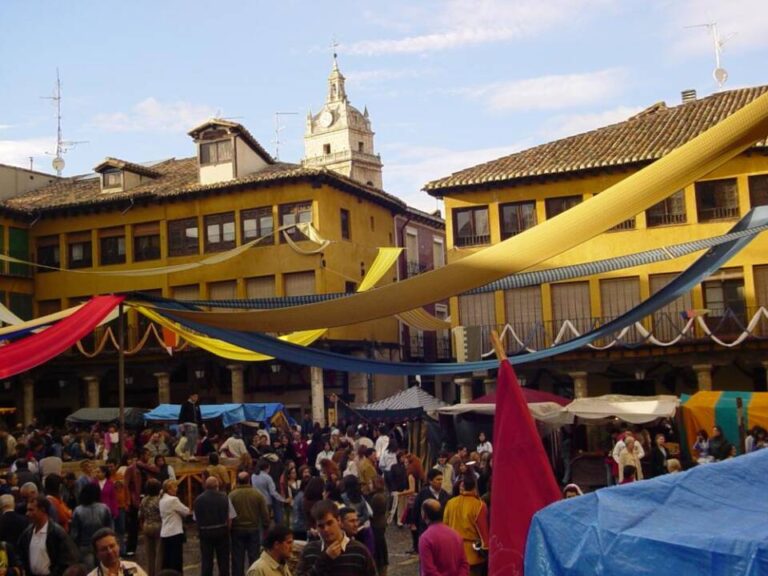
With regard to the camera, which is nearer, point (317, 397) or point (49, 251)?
point (317, 397)

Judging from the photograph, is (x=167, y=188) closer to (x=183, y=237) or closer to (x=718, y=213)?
(x=183, y=237)

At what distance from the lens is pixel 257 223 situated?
3597 cm

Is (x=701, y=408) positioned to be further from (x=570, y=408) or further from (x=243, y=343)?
(x=243, y=343)

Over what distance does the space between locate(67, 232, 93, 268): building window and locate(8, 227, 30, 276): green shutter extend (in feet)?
5.69

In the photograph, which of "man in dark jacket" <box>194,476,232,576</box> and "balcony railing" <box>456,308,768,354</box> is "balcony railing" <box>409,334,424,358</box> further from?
"man in dark jacket" <box>194,476,232,576</box>

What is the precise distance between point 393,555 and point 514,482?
767 centimetres

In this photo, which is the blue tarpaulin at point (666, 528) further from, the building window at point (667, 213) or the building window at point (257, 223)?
the building window at point (257, 223)

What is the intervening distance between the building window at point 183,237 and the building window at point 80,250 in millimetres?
3578

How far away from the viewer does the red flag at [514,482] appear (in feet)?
23.1

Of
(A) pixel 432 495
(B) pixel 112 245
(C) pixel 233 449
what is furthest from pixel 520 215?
(A) pixel 432 495

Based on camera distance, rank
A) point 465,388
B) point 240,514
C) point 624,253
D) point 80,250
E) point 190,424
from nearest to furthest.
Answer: point 240,514 < point 190,424 < point 624,253 < point 465,388 < point 80,250

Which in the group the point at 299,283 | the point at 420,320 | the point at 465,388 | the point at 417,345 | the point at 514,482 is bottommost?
the point at 465,388

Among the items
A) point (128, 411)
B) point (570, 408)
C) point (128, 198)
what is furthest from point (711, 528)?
point (128, 198)

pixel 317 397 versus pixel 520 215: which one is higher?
pixel 520 215
